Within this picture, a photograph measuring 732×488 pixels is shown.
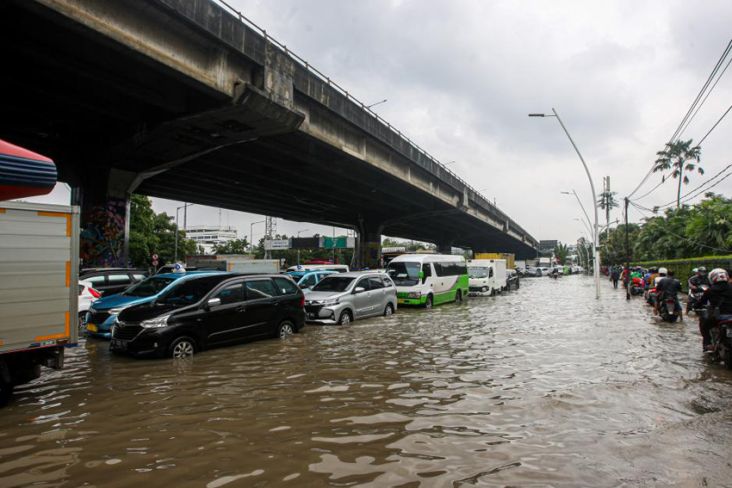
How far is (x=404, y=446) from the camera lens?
174 inches

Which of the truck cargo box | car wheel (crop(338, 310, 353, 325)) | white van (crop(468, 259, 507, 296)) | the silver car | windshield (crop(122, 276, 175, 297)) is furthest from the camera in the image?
white van (crop(468, 259, 507, 296))

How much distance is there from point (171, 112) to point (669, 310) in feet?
56.7

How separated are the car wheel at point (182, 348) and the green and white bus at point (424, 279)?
427 inches

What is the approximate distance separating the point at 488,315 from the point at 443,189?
22097 mm

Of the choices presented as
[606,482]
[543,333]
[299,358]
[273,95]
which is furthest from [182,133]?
[606,482]

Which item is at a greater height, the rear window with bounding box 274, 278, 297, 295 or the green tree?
the green tree

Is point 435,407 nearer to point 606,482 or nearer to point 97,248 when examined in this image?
point 606,482

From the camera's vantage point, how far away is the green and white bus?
18.6 meters

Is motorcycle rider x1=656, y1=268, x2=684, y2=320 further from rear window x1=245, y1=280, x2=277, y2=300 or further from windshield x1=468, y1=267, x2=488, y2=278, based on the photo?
windshield x1=468, y1=267, x2=488, y2=278

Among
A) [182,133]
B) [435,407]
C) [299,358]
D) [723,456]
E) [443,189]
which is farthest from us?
[443,189]

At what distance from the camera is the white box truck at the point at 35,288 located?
18.3ft

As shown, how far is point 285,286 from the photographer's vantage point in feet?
36.4

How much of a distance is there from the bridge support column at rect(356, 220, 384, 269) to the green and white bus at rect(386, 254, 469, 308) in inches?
916

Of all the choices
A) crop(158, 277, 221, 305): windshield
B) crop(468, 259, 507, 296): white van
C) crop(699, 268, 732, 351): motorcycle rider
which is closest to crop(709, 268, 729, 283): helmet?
crop(699, 268, 732, 351): motorcycle rider
